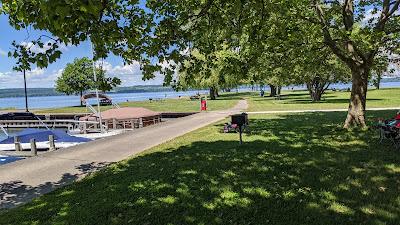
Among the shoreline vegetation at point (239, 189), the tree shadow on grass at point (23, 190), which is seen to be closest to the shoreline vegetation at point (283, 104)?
the shoreline vegetation at point (239, 189)

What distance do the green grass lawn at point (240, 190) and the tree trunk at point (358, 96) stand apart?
3.79m

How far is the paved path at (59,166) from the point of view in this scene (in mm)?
9750

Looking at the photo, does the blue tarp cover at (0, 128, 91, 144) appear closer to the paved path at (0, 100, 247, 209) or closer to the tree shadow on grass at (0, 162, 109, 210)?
the paved path at (0, 100, 247, 209)

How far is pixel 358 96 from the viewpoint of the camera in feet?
54.9

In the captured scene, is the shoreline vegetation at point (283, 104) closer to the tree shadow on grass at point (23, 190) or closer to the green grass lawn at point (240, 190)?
the green grass lawn at point (240, 190)

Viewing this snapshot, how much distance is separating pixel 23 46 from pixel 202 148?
28.2 feet

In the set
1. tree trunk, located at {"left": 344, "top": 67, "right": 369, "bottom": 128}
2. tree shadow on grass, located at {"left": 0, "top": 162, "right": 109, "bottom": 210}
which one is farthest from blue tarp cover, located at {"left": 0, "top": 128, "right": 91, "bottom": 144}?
tree trunk, located at {"left": 344, "top": 67, "right": 369, "bottom": 128}

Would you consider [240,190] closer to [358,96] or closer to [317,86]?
[358,96]

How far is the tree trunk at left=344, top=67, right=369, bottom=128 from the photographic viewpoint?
16547 mm

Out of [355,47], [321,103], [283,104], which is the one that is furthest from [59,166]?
[321,103]

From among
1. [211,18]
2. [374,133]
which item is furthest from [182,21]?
[374,133]

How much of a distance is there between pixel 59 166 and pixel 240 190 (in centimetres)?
708

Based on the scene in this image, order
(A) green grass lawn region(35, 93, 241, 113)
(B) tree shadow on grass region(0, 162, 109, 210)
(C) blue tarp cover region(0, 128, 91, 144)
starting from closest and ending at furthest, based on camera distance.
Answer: (B) tree shadow on grass region(0, 162, 109, 210), (C) blue tarp cover region(0, 128, 91, 144), (A) green grass lawn region(35, 93, 241, 113)

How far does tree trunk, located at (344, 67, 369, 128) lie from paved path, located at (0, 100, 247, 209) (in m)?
8.78
